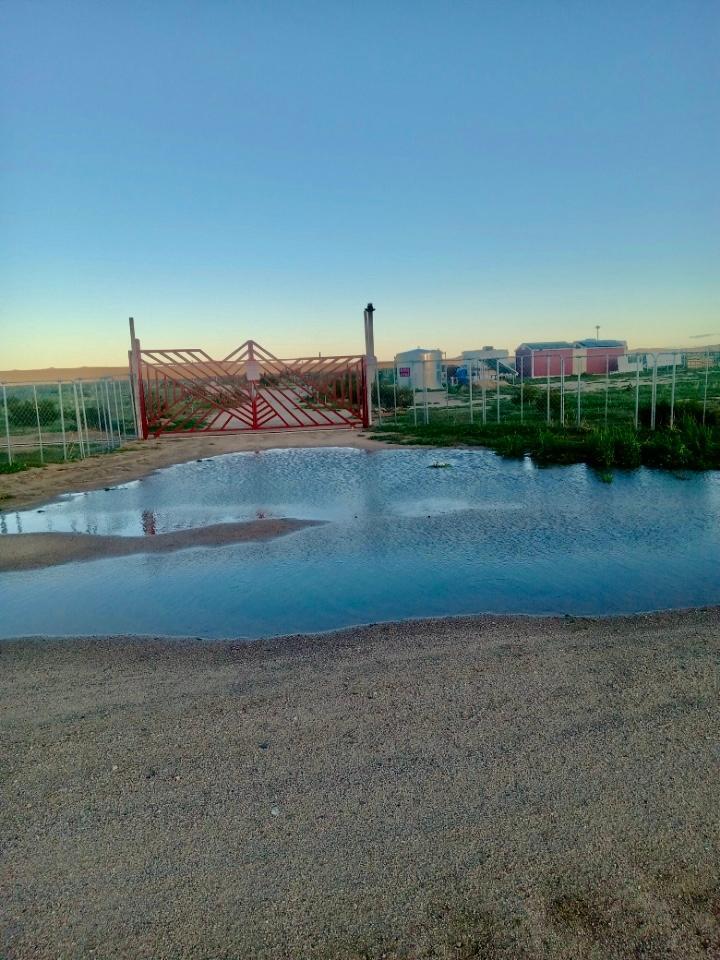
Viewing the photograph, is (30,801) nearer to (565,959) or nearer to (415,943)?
(415,943)

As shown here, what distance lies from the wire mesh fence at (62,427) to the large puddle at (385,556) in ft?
23.0

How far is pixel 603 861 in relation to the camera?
134 inches

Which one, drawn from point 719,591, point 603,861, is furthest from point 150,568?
point 603,861

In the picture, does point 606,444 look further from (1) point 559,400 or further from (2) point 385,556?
(1) point 559,400

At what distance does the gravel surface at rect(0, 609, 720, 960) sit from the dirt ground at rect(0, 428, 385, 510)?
437 inches

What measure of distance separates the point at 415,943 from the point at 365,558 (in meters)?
6.82

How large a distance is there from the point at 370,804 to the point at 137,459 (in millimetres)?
19863

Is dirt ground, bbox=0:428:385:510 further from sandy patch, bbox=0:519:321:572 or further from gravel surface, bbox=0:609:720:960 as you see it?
gravel surface, bbox=0:609:720:960

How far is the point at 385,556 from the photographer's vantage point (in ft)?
32.2

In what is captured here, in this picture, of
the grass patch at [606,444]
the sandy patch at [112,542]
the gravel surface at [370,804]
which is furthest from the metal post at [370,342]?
the gravel surface at [370,804]

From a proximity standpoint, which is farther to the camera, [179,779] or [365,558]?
[365,558]

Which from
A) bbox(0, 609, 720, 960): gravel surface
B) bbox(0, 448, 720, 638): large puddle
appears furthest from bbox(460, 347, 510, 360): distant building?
bbox(0, 609, 720, 960): gravel surface

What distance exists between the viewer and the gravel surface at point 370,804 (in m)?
3.06

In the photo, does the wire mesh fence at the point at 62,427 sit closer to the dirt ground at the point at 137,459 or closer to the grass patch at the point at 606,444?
the dirt ground at the point at 137,459
